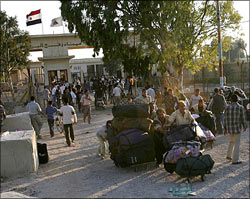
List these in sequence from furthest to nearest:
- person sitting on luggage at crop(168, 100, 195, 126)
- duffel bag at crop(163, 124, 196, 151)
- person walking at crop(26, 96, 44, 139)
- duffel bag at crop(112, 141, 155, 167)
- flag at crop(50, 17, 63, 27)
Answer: flag at crop(50, 17, 63, 27) < person walking at crop(26, 96, 44, 139) < person sitting on luggage at crop(168, 100, 195, 126) < duffel bag at crop(163, 124, 196, 151) < duffel bag at crop(112, 141, 155, 167)

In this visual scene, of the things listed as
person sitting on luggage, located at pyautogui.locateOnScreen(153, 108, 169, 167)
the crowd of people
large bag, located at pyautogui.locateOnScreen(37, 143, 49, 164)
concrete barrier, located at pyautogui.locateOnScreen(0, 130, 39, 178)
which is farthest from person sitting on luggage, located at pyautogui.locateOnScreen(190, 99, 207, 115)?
concrete barrier, located at pyautogui.locateOnScreen(0, 130, 39, 178)

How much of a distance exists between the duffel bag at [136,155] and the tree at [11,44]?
27404 mm

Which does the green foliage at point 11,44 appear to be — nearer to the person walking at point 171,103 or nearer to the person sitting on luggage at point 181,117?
the person walking at point 171,103

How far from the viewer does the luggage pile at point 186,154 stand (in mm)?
6758

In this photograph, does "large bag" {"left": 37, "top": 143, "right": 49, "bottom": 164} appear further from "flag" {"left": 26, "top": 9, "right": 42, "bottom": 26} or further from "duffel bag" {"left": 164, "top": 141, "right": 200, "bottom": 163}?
"flag" {"left": 26, "top": 9, "right": 42, "bottom": 26}

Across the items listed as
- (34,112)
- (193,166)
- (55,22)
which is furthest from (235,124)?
(55,22)

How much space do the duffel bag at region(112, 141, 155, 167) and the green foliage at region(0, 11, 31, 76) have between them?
28110mm

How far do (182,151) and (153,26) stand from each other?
15280 mm

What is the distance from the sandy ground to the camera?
Answer: 6.39 meters

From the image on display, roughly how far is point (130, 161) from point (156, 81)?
2534 cm

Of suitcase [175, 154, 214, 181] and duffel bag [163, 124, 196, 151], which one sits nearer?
suitcase [175, 154, 214, 181]

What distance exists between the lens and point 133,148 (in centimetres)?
750

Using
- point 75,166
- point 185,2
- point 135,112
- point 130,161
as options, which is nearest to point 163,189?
point 130,161

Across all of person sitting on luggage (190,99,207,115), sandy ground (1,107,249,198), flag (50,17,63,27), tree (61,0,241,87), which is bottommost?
sandy ground (1,107,249,198)
